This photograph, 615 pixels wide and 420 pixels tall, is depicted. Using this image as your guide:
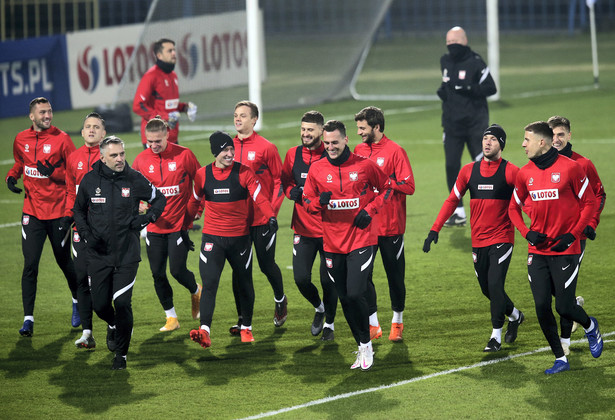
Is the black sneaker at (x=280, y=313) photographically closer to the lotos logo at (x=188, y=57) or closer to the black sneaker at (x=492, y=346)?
the black sneaker at (x=492, y=346)

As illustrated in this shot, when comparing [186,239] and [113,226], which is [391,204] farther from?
[113,226]

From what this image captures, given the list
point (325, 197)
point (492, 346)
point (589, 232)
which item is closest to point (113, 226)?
point (325, 197)

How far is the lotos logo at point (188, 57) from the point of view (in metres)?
23.3

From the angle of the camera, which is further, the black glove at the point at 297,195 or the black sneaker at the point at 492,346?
the black glove at the point at 297,195

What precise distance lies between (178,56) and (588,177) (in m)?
15.9

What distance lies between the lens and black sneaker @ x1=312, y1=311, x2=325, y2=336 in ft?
32.2

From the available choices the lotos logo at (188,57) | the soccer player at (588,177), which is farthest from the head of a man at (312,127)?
the lotos logo at (188,57)

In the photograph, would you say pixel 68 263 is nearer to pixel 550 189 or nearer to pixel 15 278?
pixel 15 278

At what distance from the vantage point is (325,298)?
963 cm

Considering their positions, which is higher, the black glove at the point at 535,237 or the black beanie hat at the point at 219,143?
the black beanie hat at the point at 219,143

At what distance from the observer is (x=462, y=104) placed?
14383mm

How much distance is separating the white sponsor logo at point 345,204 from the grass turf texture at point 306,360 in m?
1.36

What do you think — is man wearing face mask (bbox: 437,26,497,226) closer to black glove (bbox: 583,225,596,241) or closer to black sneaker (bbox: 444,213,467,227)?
black sneaker (bbox: 444,213,467,227)

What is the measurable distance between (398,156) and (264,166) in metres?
1.29
